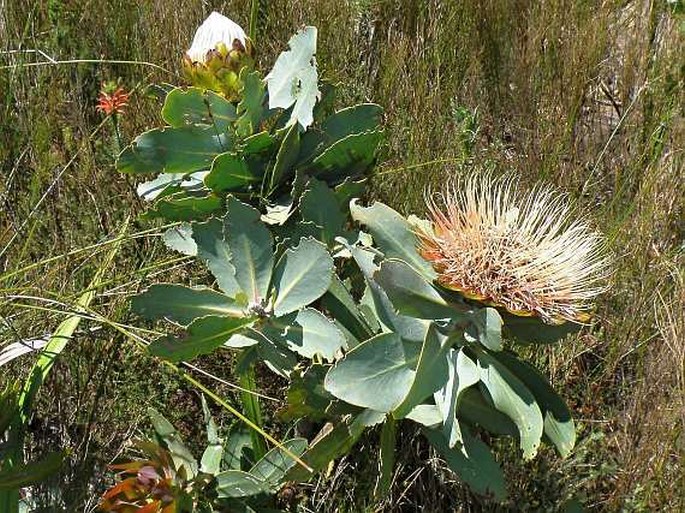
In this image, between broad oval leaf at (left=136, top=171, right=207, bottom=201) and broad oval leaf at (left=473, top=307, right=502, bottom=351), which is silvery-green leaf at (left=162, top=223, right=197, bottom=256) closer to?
broad oval leaf at (left=136, top=171, right=207, bottom=201)

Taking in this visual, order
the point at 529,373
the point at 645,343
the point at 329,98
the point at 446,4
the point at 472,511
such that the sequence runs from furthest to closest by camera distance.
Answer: the point at 446,4 < the point at 645,343 < the point at 472,511 < the point at 329,98 < the point at 529,373


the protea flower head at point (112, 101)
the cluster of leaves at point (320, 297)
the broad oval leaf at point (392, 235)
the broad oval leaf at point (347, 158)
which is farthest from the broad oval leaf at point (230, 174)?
the protea flower head at point (112, 101)

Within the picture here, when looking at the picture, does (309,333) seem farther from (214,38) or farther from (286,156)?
Answer: (214,38)

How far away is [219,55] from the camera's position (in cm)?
135

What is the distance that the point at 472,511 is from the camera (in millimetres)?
1624

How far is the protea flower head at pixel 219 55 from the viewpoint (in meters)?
1.35

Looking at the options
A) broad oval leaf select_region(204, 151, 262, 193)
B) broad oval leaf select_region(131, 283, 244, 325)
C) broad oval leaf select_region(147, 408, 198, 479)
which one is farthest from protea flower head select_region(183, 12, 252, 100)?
broad oval leaf select_region(147, 408, 198, 479)

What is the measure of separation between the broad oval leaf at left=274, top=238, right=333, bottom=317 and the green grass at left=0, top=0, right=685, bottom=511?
1.22 feet

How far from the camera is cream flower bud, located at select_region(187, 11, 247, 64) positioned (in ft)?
4.44

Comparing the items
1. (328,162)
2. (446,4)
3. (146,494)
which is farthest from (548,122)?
(146,494)

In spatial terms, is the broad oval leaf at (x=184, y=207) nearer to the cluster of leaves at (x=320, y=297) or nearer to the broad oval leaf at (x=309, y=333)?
the cluster of leaves at (x=320, y=297)

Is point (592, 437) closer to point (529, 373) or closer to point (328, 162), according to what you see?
point (529, 373)

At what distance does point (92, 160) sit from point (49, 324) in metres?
0.55

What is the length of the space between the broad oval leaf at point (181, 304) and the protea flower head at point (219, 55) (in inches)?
14.3
